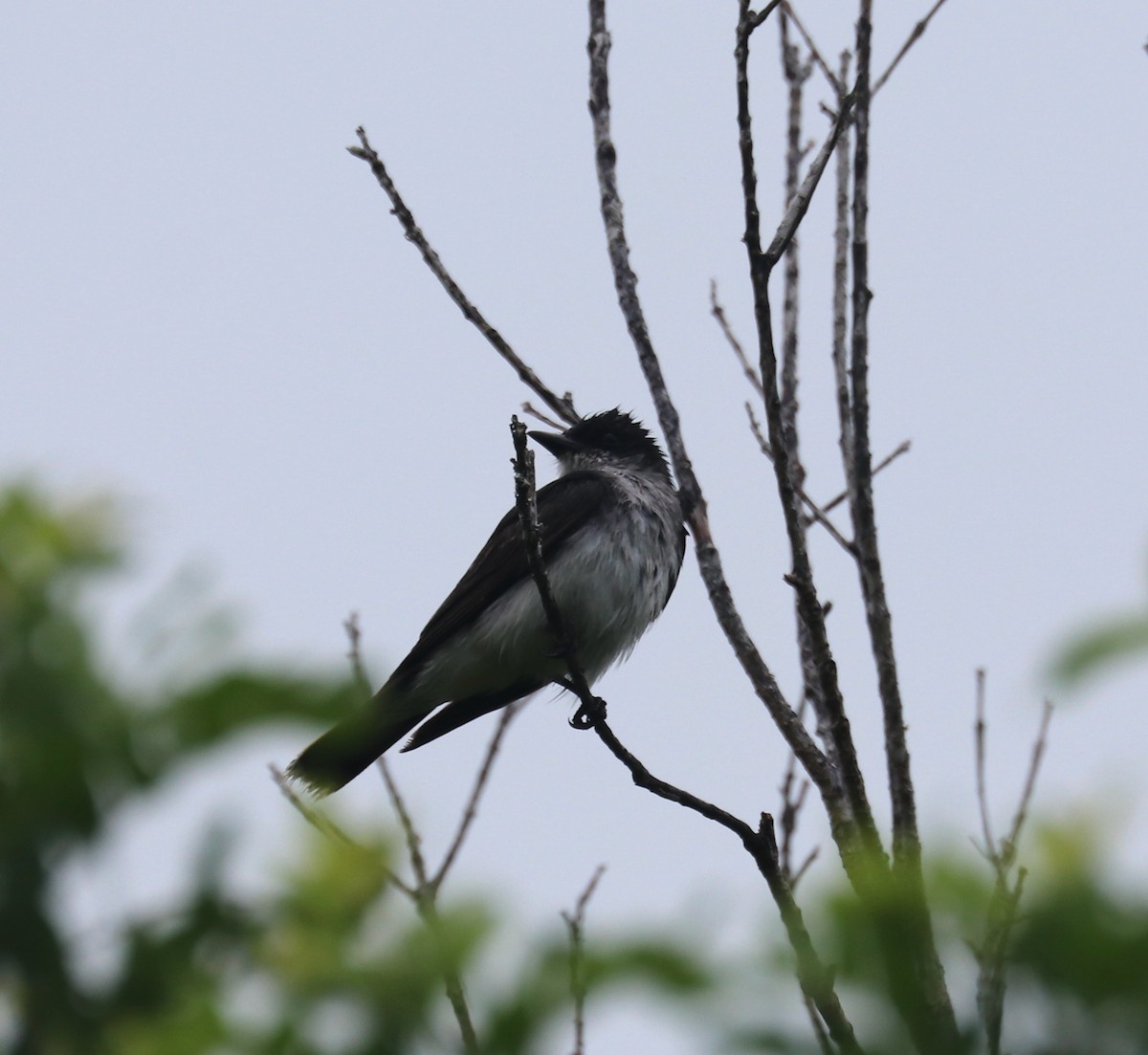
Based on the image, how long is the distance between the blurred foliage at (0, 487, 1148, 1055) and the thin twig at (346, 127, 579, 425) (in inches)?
184

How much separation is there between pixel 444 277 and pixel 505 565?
1954 millimetres

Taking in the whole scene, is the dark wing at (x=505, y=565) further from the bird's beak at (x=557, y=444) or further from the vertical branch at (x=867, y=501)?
the vertical branch at (x=867, y=501)

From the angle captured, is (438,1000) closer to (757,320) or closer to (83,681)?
(83,681)

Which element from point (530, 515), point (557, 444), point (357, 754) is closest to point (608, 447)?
point (557, 444)

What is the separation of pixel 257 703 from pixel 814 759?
351 cm

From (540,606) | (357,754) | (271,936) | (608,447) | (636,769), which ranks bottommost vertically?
(271,936)

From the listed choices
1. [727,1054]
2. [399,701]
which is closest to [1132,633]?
[727,1054]

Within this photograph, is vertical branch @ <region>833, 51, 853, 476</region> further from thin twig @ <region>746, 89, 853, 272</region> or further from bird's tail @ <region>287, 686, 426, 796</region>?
bird's tail @ <region>287, 686, 426, 796</region>

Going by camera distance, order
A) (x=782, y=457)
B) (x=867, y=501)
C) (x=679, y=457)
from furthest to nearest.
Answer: (x=679, y=457)
(x=867, y=501)
(x=782, y=457)

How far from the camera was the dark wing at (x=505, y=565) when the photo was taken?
25.7 feet

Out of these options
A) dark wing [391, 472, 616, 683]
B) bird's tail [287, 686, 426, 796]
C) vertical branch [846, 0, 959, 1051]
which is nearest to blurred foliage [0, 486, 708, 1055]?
bird's tail [287, 686, 426, 796]

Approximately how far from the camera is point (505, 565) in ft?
26.3

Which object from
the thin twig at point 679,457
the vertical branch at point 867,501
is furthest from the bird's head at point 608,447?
the vertical branch at point 867,501

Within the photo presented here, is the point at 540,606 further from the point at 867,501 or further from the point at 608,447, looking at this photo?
the point at 867,501
